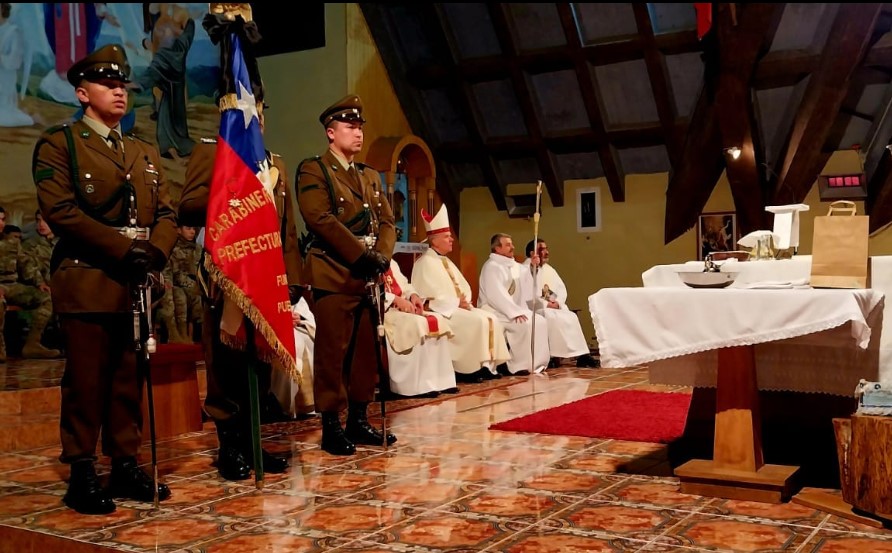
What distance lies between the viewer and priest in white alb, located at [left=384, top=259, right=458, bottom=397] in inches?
264

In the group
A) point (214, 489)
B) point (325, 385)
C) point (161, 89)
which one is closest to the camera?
point (214, 489)

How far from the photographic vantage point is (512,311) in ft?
28.1

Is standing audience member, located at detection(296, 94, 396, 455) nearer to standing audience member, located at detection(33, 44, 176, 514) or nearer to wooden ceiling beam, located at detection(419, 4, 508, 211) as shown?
standing audience member, located at detection(33, 44, 176, 514)

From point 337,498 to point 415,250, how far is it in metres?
5.16

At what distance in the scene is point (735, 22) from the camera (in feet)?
28.5

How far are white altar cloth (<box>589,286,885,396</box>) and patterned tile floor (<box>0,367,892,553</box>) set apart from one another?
1.91 ft

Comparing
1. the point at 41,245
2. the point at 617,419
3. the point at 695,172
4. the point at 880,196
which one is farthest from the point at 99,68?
the point at 880,196

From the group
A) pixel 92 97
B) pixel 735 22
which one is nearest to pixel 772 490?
pixel 92 97

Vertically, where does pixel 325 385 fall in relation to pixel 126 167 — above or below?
below

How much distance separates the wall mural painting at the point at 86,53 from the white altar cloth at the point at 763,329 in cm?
716

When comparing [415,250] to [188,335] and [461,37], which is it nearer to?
[188,335]

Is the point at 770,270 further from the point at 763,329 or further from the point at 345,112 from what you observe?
the point at 345,112

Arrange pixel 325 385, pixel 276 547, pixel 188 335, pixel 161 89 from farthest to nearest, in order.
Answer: pixel 161 89 < pixel 188 335 < pixel 325 385 < pixel 276 547

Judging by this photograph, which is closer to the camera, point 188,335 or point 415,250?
point 415,250
